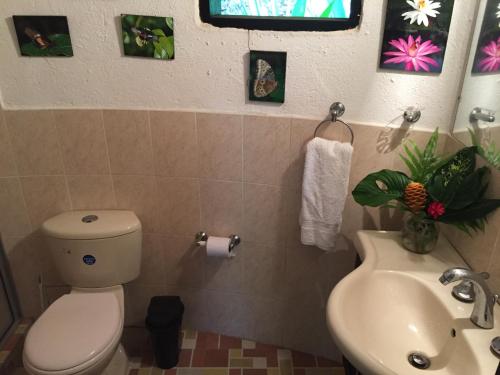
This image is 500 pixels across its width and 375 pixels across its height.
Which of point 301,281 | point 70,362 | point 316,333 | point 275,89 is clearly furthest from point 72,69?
point 316,333

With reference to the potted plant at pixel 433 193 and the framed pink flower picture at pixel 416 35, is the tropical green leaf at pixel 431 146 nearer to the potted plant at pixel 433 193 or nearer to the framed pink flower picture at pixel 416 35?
the potted plant at pixel 433 193

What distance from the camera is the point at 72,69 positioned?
1549 mm

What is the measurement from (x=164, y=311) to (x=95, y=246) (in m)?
0.46

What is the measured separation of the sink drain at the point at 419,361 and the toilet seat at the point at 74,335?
3.51ft

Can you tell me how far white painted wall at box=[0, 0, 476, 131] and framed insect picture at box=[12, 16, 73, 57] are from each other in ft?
0.08

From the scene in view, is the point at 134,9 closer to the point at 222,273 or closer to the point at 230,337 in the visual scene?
the point at 222,273

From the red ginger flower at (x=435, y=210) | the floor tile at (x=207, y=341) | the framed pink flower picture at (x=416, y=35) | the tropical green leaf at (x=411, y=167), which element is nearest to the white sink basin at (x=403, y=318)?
the red ginger flower at (x=435, y=210)

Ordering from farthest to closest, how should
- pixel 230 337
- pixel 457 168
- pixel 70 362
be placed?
pixel 230 337
pixel 70 362
pixel 457 168

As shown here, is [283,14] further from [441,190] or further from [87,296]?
[87,296]

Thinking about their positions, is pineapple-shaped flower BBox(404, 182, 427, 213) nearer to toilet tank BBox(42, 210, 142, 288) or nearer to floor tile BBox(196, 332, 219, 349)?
toilet tank BBox(42, 210, 142, 288)

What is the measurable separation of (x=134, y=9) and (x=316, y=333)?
5.40 ft

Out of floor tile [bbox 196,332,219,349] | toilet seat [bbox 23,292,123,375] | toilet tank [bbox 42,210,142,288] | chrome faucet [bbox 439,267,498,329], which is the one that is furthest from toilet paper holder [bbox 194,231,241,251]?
chrome faucet [bbox 439,267,498,329]

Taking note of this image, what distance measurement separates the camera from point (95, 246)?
1.66m

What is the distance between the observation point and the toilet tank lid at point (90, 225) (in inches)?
64.4
